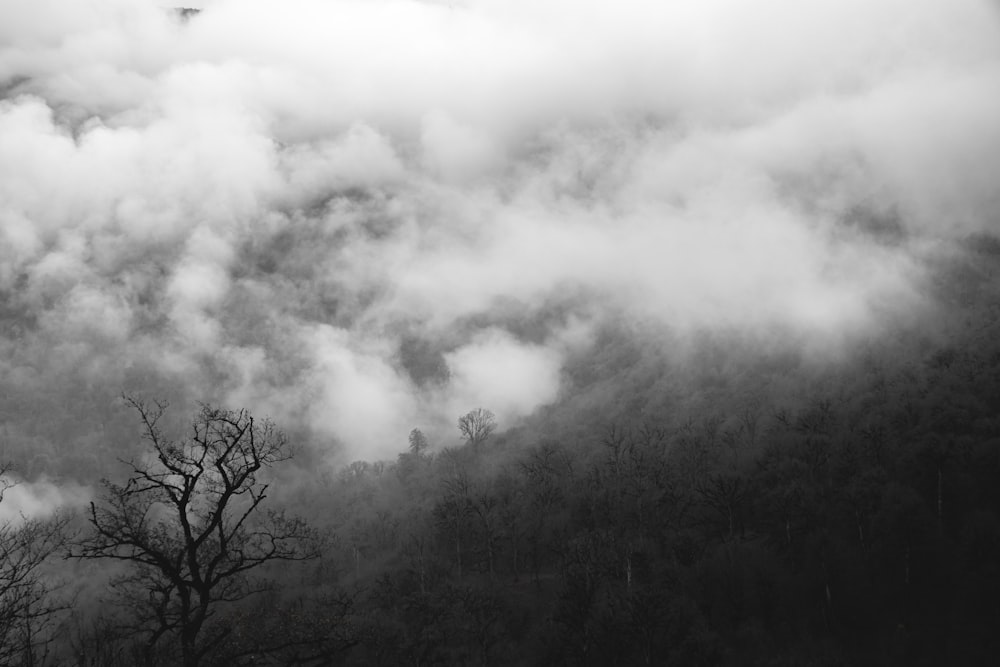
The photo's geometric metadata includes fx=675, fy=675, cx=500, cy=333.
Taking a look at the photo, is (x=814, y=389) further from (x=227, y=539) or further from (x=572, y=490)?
(x=227, y=539)

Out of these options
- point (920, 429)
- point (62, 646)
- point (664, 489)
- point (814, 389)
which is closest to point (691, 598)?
point (664, 489)

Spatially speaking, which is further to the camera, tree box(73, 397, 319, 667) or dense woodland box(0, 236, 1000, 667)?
dense woodland box(0, 236, 1000, 667)

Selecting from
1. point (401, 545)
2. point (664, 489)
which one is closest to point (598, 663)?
point (664, 489)

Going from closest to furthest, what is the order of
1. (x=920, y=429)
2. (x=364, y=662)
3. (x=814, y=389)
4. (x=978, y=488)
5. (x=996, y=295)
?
(x=364, y=662) → (x=978, y=488) → (x=920, y=429) → (x=814, y=389) → (x=996, y=295)

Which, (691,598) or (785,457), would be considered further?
(785,457)

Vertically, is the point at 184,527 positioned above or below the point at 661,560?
above

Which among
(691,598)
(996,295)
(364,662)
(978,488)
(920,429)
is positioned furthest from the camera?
(996,295)

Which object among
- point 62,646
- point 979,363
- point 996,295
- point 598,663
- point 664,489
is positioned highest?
point 996,295

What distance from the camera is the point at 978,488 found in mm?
82000

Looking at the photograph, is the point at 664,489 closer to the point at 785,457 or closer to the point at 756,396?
the point at 785,457

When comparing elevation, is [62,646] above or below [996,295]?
below

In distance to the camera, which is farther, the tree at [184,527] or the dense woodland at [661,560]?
the dense woodland at [661,560]

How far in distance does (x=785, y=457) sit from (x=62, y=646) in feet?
389

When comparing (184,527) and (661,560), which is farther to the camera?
(661,560)
